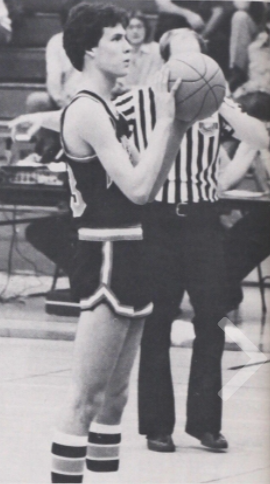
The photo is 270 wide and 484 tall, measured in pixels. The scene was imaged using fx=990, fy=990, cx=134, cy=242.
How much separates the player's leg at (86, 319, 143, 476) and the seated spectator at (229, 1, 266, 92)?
5.56 ft

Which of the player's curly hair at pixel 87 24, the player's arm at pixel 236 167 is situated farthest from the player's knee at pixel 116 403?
the player's arm at pixel 236 167

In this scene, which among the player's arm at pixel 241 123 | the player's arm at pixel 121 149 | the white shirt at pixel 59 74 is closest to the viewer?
the player's arm at pixel 121 149

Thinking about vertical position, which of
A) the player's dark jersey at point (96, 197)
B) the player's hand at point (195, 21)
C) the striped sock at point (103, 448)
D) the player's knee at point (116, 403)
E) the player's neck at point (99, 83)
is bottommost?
the striped sock at point (103, 448)

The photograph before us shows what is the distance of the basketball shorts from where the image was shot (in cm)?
321

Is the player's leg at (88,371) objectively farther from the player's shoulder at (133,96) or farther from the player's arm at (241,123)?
the player's arm at (241,123)

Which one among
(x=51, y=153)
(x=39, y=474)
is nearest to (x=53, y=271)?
(x=51, y=153)

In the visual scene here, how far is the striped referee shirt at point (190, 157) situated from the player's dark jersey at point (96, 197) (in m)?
0.89

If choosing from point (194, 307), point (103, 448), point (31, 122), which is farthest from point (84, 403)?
point (31, 122)

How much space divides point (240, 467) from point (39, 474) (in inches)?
31.0

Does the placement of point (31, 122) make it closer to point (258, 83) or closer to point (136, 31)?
point (136, 31)

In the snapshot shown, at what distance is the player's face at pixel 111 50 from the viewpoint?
10.6ft

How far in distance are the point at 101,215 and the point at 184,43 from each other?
4.25ft

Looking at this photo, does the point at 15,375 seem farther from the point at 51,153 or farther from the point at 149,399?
the point at 51,153

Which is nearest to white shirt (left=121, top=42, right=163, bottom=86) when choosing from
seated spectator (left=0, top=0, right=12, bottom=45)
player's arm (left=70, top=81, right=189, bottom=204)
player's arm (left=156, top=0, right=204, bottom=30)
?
player's arm (left=156, top=0, right=204, bottom=30)
